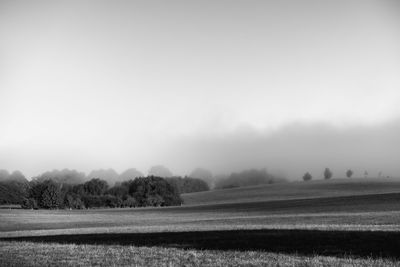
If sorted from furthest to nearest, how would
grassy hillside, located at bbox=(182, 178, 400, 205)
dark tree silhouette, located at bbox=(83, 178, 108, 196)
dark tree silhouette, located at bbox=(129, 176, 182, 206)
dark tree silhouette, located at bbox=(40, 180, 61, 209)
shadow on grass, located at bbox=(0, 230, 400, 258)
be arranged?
dark tree silhouette, located at bbox=(83, 178, 108, 196) < dark tree silhouette, located at bbox=(129, 176, 182, 206) < grassy hillside, located at bbox=(182, 178, 400, 205) < dark tree silhouette, located at bbox=(40, 180, 61, 209) < shadow on grass, located at bbox=(0, 230, 400, 258)

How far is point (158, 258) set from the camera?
2228cm

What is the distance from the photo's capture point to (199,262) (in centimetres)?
2041

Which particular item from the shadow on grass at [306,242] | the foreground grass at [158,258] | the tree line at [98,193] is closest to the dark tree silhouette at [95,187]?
the tree line at [98,193]

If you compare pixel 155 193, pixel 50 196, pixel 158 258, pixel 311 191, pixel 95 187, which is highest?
pixel 95 187

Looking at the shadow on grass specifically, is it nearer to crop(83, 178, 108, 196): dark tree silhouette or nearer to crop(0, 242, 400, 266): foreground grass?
crop(0, 242, 400, 266): foreground grass

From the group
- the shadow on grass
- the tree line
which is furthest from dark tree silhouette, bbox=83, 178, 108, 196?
the shadow on grass

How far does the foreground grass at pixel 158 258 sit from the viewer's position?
19.9 metres

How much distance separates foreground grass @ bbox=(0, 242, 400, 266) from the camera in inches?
784

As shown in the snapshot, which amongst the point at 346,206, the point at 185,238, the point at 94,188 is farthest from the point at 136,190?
the point at 185,238

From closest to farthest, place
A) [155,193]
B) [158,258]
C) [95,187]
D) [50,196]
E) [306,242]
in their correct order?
[158,258]
[306,242]
[50,196]
[155,193]
[95,187]

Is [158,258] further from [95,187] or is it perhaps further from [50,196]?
[95,187]

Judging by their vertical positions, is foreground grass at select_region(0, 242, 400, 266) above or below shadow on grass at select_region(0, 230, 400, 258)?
above

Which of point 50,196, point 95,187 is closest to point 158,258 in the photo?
point 50,196

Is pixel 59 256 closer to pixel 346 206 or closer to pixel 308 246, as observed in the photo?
pixel 308 246
